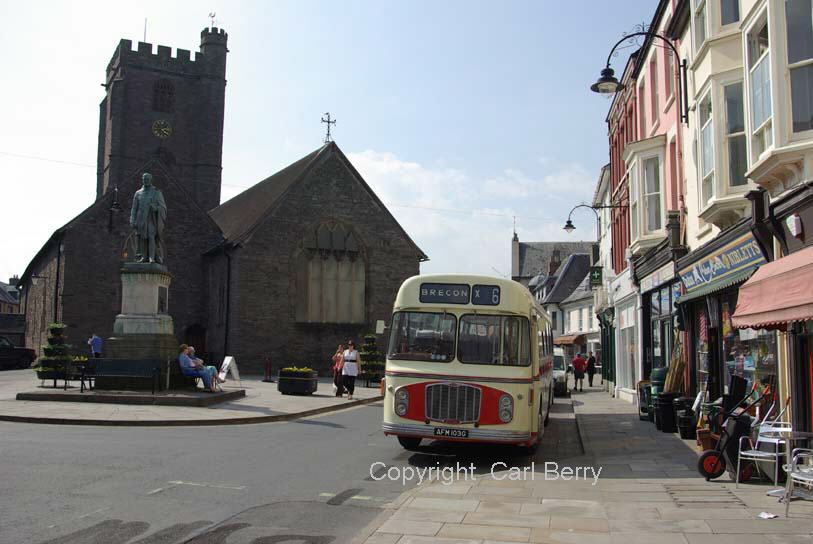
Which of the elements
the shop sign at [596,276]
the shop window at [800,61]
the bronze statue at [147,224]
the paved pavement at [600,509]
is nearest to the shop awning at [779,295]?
the shop window at [800,61]

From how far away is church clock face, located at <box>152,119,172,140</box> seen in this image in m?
57.2

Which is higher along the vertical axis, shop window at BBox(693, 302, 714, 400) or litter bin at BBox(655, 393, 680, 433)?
shop window at BBox(693, 302, 714, 400)

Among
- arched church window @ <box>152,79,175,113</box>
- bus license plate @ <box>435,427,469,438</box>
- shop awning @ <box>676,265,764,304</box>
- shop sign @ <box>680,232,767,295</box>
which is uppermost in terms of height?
arched church window @ <box>152,79,175,113</box>

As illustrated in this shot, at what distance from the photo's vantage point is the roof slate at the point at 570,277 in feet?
223

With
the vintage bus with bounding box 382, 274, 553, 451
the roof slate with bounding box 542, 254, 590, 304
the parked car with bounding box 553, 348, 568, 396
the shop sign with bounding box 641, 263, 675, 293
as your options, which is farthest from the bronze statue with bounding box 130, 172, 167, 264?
the roof slate with bounding box 542, 254, 590, 304

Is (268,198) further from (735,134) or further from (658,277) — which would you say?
(735,134)

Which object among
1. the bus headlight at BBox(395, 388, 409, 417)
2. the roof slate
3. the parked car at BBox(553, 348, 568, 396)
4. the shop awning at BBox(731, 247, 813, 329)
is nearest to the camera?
the shop awning at BBox(731, 247, 813, 329)

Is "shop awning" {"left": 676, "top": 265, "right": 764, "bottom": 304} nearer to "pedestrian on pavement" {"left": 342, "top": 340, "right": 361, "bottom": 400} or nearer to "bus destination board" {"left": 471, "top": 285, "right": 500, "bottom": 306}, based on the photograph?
"bus destination board" {"left": 471, "top": 285, "right": 500, "bottom": 306}

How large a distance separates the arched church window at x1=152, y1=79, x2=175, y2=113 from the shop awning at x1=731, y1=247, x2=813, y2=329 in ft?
179

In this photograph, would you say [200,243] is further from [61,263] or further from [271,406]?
[271,406]

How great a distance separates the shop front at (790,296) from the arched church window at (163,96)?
2129 inches

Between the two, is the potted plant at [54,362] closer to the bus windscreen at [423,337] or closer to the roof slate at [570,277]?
the bus windscreen at [423,337]

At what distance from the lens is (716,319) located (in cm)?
1429

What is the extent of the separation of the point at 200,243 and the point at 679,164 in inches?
1186
